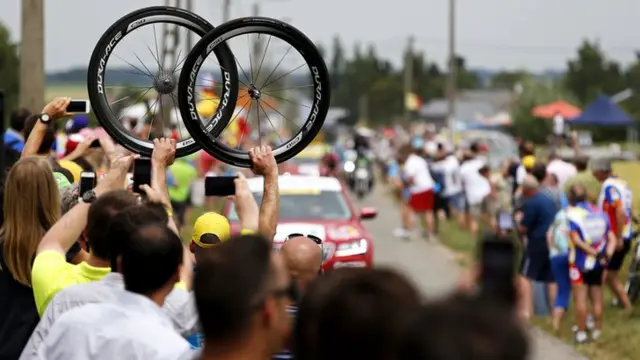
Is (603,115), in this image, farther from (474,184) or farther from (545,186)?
(545,186)

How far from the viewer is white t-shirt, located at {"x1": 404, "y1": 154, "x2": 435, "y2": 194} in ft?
83.0

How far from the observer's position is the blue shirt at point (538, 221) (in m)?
14.3

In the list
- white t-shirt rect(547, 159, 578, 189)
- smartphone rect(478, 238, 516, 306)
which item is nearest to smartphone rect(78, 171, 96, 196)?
smartphone rect(478, 238, 516, 306)

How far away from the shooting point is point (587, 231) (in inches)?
517

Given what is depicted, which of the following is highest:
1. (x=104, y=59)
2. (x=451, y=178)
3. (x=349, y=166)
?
(x=104, y=59)

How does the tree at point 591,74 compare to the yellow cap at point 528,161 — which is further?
the tree at point 591,74

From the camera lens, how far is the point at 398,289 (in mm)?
2936

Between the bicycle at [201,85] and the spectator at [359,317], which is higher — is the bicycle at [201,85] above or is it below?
above

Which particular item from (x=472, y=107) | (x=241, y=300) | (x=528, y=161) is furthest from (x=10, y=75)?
(x=472, y=107)

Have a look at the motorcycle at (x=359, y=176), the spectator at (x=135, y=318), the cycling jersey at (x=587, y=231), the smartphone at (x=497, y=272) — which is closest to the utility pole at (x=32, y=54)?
the cycling jersey at (x=587, y=231)

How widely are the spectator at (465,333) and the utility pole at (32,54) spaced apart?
1231 cm

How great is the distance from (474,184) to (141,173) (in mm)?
18728

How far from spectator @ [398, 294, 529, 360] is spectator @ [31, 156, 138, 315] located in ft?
8.43

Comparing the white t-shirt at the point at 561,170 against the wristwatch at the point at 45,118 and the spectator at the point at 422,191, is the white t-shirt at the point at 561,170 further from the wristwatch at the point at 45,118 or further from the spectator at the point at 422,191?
the wristwatch at the point at 45,118
